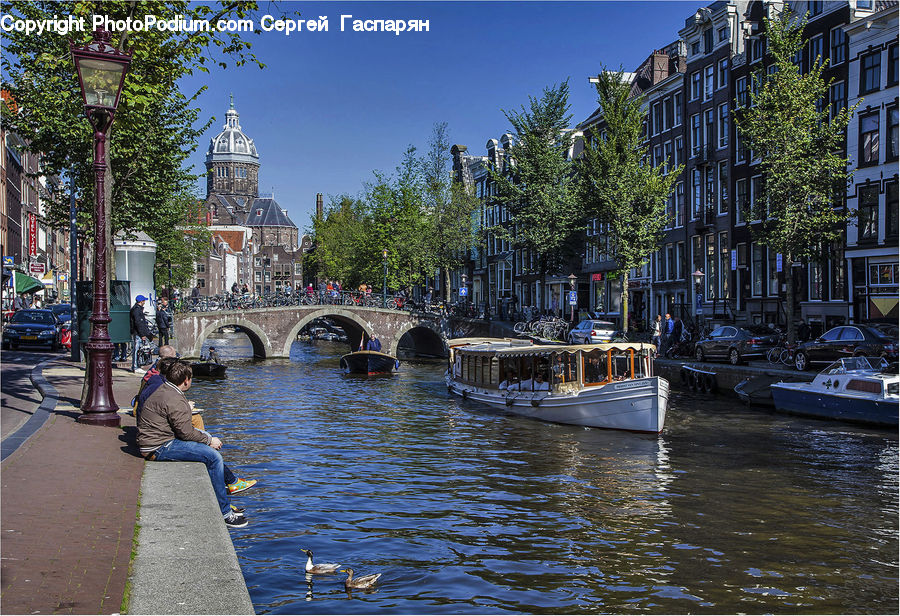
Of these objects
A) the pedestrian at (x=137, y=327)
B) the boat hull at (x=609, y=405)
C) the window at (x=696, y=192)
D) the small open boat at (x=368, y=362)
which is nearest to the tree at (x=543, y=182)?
the window at (x=696, y=192)

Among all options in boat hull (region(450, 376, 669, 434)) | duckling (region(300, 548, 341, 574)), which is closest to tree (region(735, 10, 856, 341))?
boat hull (region(450, 376, 669, 434))

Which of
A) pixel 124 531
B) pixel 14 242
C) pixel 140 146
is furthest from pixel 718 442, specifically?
pixel 14 242

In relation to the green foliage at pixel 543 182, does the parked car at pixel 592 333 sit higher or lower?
lower

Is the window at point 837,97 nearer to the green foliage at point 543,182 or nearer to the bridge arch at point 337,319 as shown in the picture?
the green foliage at point 543,182

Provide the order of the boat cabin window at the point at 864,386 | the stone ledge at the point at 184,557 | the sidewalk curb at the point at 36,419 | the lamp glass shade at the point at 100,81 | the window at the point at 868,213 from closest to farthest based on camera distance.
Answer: the stone ledge at the point at 184,557 → the sidewalk curb at the point at 36,419 → the lamp glass shade at the point at 100,81 → the boat cabin window at the point at 864,386 → the window at the point at 868,213

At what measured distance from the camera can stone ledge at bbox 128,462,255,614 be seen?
5867 millimetres

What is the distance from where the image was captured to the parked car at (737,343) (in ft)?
112

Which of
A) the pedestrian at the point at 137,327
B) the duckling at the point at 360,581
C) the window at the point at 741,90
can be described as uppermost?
the window at the point at 741,90

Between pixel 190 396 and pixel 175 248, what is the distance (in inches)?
1303

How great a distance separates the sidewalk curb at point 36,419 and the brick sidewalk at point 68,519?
129mm

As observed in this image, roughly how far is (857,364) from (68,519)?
922 inches

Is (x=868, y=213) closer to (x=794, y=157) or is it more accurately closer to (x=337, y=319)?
(x=794, y=157)

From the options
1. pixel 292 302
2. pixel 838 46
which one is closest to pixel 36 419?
pixel 838 46

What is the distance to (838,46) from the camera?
1475 inches
